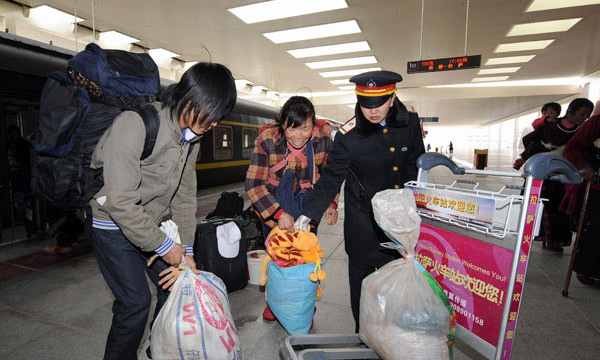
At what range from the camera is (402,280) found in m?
1.24

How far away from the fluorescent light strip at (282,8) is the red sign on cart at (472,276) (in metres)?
7.26

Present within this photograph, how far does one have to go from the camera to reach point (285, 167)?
2299 mm

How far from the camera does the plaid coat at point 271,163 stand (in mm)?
2258

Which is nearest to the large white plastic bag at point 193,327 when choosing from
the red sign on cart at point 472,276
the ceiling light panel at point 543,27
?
the red sign on cart at point 472,276

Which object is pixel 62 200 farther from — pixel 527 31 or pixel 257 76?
pixel 257 76

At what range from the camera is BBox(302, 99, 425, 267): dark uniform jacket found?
1.74m

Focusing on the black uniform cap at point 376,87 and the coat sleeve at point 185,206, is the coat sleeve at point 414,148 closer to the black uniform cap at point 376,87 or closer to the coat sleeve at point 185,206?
the black uniform cap at point 376,87

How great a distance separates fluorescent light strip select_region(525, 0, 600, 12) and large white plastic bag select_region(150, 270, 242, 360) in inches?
368

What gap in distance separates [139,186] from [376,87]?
1.21 meters

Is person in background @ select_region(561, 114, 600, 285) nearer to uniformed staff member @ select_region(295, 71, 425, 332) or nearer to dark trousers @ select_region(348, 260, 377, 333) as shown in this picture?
uniformed staff member @ select_region(295, 71, 425, 332)

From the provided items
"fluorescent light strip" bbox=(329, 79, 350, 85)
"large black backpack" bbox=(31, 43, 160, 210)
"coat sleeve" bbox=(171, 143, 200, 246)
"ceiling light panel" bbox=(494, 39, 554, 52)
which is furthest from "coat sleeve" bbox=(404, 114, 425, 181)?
"fluorescent light strip" bbox=(329, 79, 350, 85)

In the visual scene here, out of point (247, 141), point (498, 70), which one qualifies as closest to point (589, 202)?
point (247, 141)

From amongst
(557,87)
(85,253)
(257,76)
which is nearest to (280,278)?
(85,253)

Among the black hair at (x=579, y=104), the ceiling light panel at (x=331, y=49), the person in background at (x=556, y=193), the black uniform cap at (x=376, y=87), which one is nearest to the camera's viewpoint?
the black uniform cap at (x=376, y=87)
